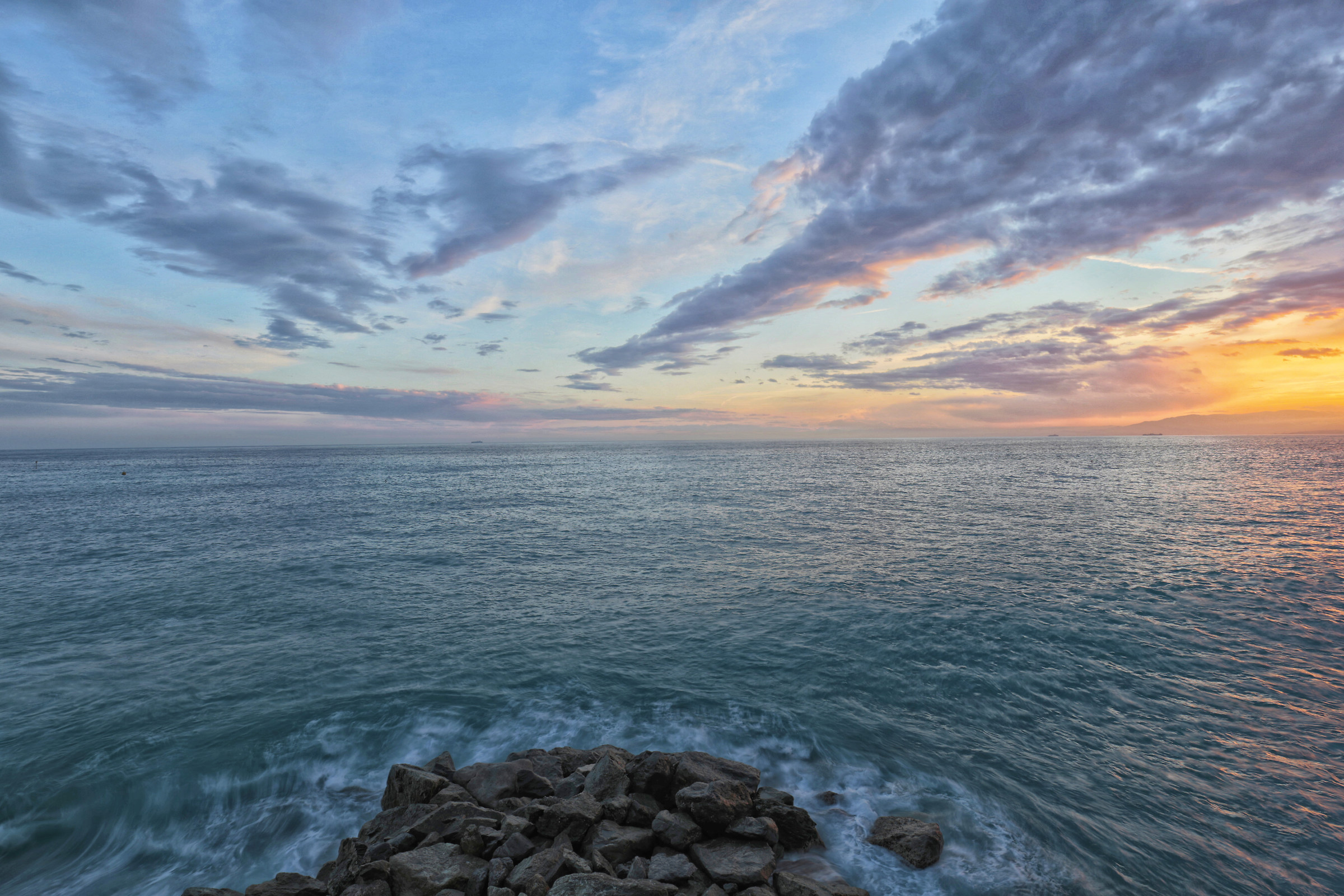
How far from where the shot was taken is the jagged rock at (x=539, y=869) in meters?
10.7

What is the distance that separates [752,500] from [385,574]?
4750 centimetres

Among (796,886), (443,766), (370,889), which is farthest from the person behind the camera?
(443,766)

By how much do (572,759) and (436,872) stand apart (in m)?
5.22

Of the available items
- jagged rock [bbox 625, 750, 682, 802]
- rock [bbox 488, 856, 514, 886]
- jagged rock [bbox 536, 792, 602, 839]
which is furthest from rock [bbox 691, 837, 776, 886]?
rock [bbox 488, 856, 514, 886]

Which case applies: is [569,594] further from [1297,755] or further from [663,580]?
[1297,755]

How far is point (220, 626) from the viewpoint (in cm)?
2808

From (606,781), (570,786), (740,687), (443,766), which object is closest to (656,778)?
(606,781)

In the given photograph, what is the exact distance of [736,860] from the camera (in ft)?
37.5

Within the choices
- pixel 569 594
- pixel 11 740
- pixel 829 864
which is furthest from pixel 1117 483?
pixel 11 740

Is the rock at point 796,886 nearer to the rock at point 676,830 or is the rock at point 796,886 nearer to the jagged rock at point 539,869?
the rock at point 676,830

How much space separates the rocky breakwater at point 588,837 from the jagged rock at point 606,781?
0.09 feet

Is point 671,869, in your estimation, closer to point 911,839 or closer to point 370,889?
point 911,839

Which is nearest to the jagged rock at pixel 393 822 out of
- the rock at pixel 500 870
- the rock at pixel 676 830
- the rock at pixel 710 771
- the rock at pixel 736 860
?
the rock at pixel 500 870

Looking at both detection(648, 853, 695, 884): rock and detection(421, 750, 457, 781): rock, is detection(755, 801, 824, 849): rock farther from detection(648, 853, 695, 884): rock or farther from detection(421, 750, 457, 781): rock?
detection(421, 750, 457, 781): rock
